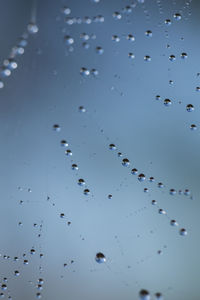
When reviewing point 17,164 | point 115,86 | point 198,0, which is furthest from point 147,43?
point 17,164

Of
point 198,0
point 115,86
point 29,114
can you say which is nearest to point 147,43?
point 115,86

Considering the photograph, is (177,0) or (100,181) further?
(177,0)

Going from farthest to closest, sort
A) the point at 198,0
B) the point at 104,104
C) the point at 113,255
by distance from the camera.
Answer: the point at 198,0
the point at 104,104
the point at 113,255

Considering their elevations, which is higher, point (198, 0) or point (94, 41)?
point (198, 0)

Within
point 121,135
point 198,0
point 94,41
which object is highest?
point 198,0

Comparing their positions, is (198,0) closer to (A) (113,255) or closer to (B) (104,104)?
(B) (104,104)

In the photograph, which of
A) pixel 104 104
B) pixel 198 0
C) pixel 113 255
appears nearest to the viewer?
pixel 113 255

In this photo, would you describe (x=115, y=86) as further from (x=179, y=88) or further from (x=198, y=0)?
(x=198, y=0)
